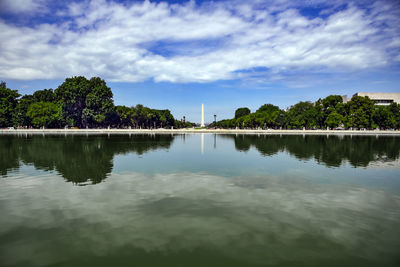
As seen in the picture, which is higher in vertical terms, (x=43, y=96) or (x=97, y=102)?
(x=43, y=96)

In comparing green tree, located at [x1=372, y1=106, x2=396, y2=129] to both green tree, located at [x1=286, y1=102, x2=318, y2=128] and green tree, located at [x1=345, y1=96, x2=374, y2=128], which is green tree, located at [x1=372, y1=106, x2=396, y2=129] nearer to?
green tree, located at [x1=345, y1=96, x2=374, y2=128]

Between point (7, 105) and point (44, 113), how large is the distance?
13.7 m

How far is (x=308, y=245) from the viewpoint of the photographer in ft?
23.4

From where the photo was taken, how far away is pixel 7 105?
88438mm

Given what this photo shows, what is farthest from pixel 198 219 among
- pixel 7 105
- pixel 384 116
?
pixel 7 105

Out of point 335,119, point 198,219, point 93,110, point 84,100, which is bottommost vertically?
point 198,219

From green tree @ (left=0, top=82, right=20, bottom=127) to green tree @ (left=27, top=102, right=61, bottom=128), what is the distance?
650 centimetres

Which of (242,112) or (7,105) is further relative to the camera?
(242,112)

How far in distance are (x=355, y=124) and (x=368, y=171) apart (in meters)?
77.0

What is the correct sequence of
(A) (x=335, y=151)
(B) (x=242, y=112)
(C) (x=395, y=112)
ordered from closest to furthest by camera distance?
(A) (x=335, y=151), (C) (x=395, y=112), (B) (x=242, y=112)

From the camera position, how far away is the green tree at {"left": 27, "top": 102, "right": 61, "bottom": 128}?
282 feet

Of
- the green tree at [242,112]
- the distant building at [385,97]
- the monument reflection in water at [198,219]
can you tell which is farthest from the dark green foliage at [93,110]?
the monument reflection in water at [198,219]

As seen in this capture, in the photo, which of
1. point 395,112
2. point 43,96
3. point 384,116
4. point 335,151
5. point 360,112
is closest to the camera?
point 335,151

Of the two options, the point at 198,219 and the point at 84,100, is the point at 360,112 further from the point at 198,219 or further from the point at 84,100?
the point at 84,100
